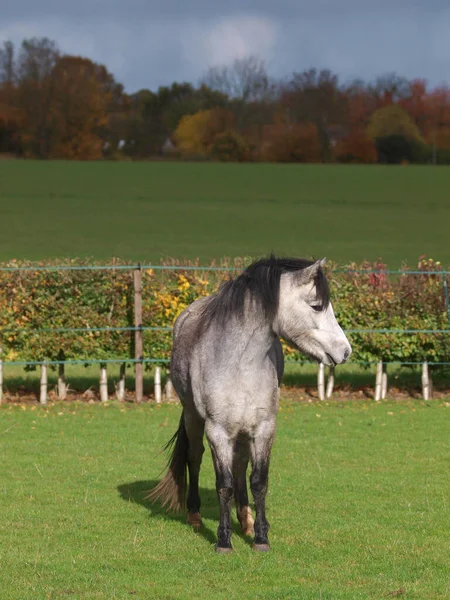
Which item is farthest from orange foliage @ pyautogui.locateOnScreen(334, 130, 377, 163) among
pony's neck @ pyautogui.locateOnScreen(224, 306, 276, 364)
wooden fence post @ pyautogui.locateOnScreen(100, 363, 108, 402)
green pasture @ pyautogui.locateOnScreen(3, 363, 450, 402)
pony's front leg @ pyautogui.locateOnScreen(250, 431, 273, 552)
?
pony's front leg @ pyautogui.locateOnScreen(250, 431, 273, 552)

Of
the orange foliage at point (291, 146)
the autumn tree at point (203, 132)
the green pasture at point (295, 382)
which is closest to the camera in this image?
the green pasture at point (295, 382)

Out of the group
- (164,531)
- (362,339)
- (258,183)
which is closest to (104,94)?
(258,183)

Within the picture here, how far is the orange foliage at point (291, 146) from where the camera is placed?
8338 cm

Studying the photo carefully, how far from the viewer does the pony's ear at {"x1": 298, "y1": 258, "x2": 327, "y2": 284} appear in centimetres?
621

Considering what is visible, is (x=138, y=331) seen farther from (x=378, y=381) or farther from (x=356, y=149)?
(x=356, y=149)

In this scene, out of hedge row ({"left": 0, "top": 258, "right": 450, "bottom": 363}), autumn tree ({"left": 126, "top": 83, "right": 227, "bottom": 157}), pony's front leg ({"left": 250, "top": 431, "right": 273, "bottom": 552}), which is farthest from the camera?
autumn tree ({"left": 126, "top": 83, "right": 227, "bottom": 157})

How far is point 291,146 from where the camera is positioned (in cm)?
8475

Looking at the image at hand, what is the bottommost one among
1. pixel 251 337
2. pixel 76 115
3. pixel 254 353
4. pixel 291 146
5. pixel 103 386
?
pixel 103 386

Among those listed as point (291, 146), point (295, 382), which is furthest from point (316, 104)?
point (295, 382)

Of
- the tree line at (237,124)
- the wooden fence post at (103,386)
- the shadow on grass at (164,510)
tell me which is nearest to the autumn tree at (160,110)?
the tree line at (237,124)

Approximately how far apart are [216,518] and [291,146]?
78.9 meters

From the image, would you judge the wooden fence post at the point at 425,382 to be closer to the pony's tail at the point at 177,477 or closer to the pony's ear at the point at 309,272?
the pony's tail at the point at 177,477

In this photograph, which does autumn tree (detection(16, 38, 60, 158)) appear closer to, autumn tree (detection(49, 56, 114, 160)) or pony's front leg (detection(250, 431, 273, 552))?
autumn tree (detection(49, 56, 114, 160))

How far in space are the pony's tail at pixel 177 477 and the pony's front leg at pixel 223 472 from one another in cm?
113
